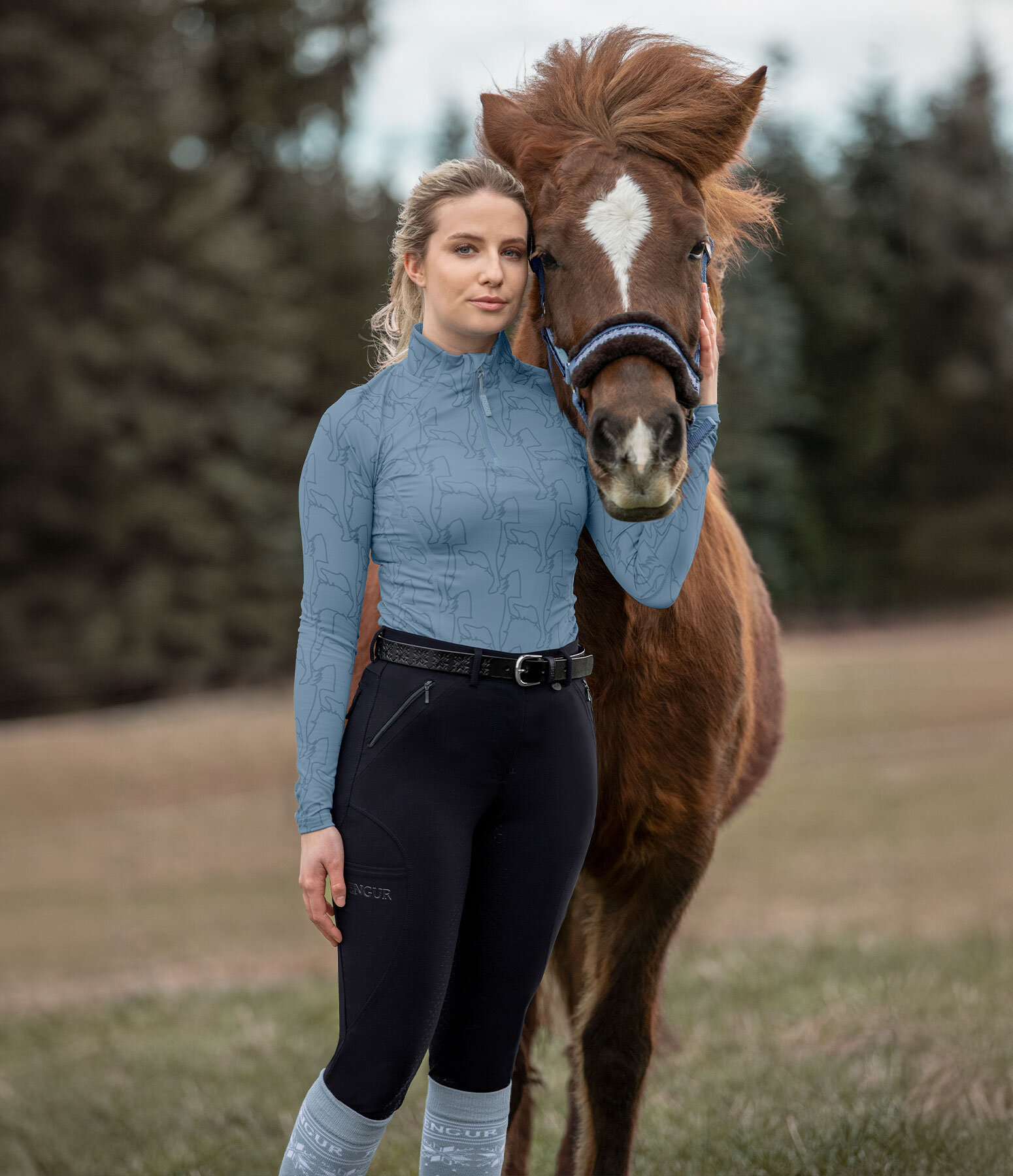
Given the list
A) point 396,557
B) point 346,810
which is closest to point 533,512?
point 396,557

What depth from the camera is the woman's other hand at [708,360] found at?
6.99ft

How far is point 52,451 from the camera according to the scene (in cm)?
1958

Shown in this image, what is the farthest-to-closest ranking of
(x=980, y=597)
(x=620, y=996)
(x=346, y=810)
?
(x=980, y=597) < (x=620, y=996) < (x=346, y=810)

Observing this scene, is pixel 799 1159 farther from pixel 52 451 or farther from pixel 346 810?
pixel 52 451

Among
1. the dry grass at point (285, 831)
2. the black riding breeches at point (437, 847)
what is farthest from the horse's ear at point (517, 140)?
the dry grass at point (285, 831)

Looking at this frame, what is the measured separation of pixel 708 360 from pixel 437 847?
37.8 inches

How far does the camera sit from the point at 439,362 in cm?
209

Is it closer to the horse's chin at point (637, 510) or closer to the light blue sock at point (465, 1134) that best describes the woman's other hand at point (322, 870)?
the light blue sock at point (465, 1134)

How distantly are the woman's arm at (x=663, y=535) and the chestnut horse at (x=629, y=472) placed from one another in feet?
0.34

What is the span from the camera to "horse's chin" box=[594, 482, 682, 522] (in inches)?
73.7

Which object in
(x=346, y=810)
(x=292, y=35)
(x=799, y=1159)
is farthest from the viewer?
(x=292, y=35)

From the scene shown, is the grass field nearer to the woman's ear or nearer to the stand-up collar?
the stand-up collar

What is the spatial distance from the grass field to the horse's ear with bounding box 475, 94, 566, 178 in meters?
2.20

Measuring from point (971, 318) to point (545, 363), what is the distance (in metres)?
25.0
